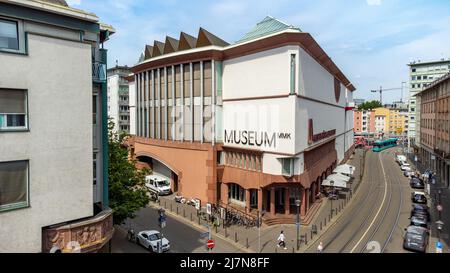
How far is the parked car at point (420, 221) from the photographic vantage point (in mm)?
30859

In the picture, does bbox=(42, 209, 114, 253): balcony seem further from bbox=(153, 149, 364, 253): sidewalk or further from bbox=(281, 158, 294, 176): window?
bbox=(281, 158, 294, 176): window

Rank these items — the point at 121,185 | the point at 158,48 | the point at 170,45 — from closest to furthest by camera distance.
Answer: the point at 121,185 → the point at 170,45 → the point at 158,48

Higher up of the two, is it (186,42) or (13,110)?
(186,42)

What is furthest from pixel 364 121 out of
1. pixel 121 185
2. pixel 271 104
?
pixel 121 185

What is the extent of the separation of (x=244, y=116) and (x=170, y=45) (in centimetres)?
1634

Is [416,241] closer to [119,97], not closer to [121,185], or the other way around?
[121,185]

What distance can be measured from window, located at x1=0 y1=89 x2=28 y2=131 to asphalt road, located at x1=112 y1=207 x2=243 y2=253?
15.0m

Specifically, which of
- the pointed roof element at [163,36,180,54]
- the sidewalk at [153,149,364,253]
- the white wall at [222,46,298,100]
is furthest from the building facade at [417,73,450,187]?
the pointed roof element at [163,36,180,54]

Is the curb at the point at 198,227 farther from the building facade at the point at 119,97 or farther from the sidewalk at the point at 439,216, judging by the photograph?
the building facade at the point at 119,97

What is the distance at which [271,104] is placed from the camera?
34.4 metres

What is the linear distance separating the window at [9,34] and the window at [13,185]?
188 inches

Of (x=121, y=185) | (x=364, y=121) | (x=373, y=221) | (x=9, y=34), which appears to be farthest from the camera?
(x=364, y=121)
